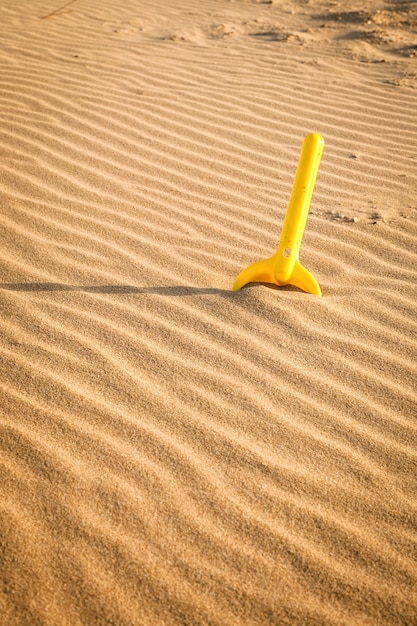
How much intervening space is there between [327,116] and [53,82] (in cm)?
232

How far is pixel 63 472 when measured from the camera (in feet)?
5.66

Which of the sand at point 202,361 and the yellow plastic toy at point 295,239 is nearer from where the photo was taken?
the sand at point 202,361

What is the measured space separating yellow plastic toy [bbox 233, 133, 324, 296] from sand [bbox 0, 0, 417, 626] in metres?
0.07

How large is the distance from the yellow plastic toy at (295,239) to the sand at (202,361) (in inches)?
2.7

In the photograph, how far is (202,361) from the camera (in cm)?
218

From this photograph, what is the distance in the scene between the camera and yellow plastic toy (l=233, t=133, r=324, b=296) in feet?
7.36

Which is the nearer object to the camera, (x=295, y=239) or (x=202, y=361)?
(x=202, y=361)

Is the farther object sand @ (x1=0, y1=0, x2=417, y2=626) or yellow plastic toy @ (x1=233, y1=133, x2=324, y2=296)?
yellow plastic toy @ (x1=233, y1=133, x2=324, y2=296)

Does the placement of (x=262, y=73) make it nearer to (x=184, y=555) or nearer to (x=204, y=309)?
(x=204, y=309)

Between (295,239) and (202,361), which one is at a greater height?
(295,239)

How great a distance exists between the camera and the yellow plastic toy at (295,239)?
7.36 ft

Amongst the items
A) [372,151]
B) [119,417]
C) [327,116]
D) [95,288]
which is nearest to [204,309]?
[95,288]

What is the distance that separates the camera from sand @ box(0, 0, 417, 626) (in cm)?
150

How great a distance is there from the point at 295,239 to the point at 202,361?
707mm
